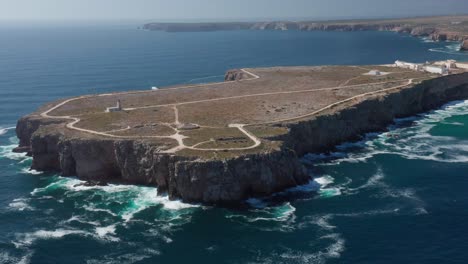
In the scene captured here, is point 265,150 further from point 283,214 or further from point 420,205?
point 420,205

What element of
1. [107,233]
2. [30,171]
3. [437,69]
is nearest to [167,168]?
[107,233]

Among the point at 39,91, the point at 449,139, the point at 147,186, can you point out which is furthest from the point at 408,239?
the point at 39,91

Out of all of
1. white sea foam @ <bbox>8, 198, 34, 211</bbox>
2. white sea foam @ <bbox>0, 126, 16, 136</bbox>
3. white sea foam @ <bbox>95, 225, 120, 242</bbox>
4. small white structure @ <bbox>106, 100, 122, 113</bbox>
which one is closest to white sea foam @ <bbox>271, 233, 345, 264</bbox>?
white sea foam @ <bbox>95, 225, 120, 242</bbox>

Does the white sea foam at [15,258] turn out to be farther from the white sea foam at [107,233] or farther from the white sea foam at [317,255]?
the white sea foam at [317,255]

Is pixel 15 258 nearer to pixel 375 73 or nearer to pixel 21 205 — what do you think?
pixel 21 205

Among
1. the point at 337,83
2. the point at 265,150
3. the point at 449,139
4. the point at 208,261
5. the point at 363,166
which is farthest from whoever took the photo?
the point at 337,83

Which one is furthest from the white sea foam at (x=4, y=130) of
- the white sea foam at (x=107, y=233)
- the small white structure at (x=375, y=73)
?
the small white structure at (x=375, y=73)

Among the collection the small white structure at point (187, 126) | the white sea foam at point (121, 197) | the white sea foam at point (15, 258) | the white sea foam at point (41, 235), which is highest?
the small white structure at point (187, 126)
